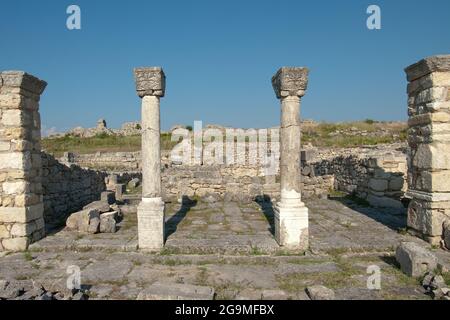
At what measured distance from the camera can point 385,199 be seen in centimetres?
1033

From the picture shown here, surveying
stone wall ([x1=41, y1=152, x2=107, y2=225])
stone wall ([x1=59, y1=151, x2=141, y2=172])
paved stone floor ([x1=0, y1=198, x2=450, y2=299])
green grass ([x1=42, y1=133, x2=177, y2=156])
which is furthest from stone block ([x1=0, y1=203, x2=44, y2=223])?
green grass ([x1=42, y1=133, x2=177, y2=156])

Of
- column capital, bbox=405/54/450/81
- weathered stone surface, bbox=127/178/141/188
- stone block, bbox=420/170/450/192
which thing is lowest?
weathered stone surface, bbox=127/178/141/188

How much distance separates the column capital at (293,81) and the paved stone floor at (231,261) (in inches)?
117

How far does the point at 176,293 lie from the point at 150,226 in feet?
7.96

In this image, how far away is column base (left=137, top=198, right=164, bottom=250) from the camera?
616 centimetres

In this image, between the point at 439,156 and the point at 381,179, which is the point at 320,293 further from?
the point at 381,179

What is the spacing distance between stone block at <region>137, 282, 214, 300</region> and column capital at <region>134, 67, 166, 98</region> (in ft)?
12.2

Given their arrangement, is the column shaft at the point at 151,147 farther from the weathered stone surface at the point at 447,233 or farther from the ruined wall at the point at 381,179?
the ruined wall at the point at 381,179

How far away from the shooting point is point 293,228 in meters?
6.17

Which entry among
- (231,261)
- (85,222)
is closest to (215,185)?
(85,222)

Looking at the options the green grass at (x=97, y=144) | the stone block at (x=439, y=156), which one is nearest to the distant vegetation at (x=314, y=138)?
the green grass at (x=97, y=144)

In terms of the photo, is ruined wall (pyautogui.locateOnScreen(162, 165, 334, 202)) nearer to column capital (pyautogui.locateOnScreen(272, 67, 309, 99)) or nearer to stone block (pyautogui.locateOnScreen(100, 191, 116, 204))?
stone block (pyautogui.locateOnScreen(100, 191, 116, 204))
